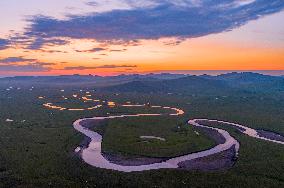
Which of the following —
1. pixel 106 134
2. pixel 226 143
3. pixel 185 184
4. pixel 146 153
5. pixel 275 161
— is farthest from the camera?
pixel 106 134

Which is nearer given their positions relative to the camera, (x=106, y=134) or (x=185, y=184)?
(x=185, y=184)

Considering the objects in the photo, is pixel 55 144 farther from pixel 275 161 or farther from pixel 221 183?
pixel 275 161

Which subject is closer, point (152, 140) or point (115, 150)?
point (115, 150)

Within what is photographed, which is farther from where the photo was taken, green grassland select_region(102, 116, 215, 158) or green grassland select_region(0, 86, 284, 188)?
green grassland select_region(102, 116, 215, 158)

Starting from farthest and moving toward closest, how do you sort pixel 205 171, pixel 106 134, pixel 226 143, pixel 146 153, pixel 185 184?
pixel 106 134
pixel 226 143
pixel 146 153
pixel 205 171
pixel 185 184

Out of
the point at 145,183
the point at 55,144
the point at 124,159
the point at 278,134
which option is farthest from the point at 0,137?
the point at 278,134

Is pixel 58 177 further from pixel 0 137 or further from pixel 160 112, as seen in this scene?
pixel 160 112

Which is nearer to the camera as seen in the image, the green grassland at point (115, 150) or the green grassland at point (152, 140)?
the green grassland at point (115, 150)

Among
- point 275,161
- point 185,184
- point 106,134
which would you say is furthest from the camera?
point 106,134

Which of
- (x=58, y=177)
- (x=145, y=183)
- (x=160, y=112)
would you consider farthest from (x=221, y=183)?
(x=160, y=112)
